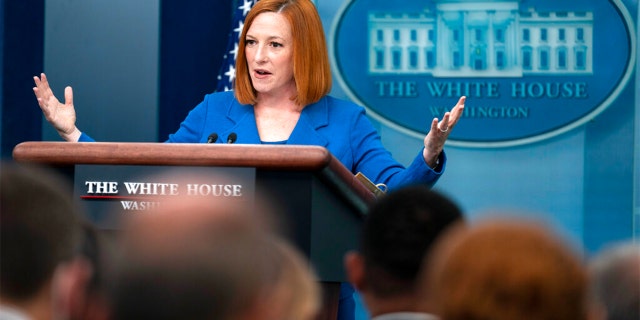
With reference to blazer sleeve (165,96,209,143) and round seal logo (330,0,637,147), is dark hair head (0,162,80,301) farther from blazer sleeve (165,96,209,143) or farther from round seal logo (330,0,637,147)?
round seal logo (330,0,637,147)

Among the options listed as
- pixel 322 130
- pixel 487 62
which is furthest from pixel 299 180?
pixel 487 62

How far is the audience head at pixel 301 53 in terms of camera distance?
4.16 metres

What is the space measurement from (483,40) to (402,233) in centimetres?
379

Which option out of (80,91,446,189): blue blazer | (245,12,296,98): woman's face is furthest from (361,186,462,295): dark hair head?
(245,12,296,98): woman's face

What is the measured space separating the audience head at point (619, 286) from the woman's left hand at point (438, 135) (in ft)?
5.95

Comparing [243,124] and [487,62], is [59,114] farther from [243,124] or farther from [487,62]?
[487,62]

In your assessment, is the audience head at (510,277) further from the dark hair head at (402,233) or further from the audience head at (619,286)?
the dark hair head at (402,233)

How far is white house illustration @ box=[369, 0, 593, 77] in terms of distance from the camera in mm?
5664

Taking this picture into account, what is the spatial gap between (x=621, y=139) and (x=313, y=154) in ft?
10.2

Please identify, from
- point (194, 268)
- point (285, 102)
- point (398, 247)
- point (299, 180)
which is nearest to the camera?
point (194, 268)

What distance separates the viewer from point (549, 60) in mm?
5680

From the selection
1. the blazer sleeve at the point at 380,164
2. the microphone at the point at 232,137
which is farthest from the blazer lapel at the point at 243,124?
the blazer sleeve at the point at 380,164

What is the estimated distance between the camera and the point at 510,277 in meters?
1.40

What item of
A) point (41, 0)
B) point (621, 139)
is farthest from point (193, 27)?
point (621, 139)
